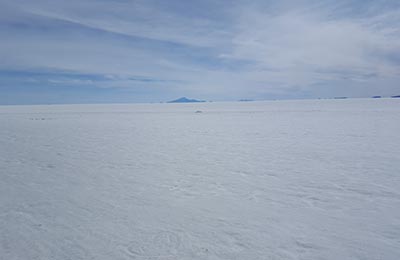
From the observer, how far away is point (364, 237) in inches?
147

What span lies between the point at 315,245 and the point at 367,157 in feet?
19.3

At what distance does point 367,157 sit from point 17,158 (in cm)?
1027

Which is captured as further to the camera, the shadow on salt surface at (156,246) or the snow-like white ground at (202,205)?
the snow-like white ground at (202,205)

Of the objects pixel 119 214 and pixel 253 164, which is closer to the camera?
pixel 119 214

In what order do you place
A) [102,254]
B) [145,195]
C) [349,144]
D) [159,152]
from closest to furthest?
[102,254]
[145,195]
[159,152]
[349,144]

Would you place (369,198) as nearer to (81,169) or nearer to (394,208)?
(394,208)

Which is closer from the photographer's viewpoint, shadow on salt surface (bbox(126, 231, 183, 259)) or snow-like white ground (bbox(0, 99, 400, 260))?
shadow on salt surface (bbox(126, 231, 183, 259))

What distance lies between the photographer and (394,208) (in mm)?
4637

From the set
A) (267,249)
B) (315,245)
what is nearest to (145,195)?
(267,249)

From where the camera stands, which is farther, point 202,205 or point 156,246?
point 202,205

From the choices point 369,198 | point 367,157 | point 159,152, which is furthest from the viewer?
point 159,152

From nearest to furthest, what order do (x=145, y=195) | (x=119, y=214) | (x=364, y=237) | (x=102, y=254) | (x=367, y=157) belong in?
(x=102, y=254) → (x=364, y=237) → (x=119, y=214) → (x=145, y=195) → (x=367, y=157)

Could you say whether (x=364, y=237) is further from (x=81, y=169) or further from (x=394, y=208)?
(x=81, y=169)

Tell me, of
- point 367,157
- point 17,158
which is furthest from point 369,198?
point 17,158
